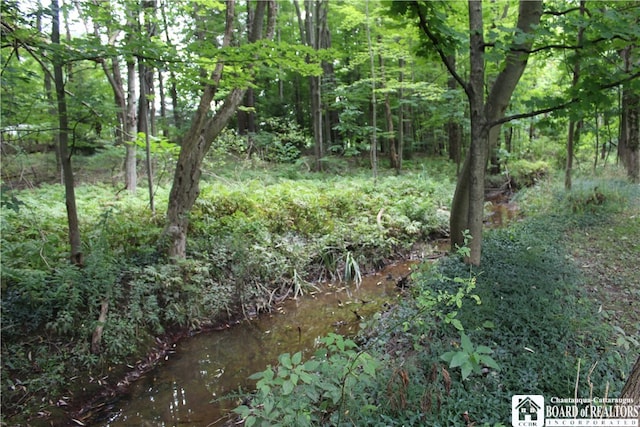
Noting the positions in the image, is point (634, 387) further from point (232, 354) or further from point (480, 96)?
point (232, 354)

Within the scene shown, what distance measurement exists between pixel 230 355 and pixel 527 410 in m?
3.79

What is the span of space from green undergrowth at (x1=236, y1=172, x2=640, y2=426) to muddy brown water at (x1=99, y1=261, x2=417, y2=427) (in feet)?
3.08

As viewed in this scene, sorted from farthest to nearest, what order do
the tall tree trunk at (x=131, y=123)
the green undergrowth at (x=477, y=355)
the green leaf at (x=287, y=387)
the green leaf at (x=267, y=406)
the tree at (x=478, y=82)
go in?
the tall tree trunk at (x=131, y=123), the tree at (x=478, y=82), the green undergrowth at (x=477, y=355), the green leaf at (x=267, y=406), the green leaf at (x=287, y=387)

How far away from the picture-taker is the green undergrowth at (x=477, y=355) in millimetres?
2598

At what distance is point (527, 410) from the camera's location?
2.59 m

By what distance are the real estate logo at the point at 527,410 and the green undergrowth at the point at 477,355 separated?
2.3 inches

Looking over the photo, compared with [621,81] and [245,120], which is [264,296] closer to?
[621,81]

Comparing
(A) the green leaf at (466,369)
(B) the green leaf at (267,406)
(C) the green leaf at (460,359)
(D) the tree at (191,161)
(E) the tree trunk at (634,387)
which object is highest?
(D) the tree at (191,161)

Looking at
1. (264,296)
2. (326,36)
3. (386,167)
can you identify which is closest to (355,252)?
(264,296)

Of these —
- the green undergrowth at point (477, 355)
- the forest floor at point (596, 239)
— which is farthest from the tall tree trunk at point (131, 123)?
the green undergrowth at point (477, 355)

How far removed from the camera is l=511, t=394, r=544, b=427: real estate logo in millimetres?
2488

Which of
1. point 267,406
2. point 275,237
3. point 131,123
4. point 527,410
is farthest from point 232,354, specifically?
point 131,123

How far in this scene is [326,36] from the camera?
1827 cm

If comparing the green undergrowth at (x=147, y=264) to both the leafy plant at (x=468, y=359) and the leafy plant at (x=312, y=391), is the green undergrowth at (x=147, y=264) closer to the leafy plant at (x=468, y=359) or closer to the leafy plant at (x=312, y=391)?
the leafy plant at (x=312, y=391)
